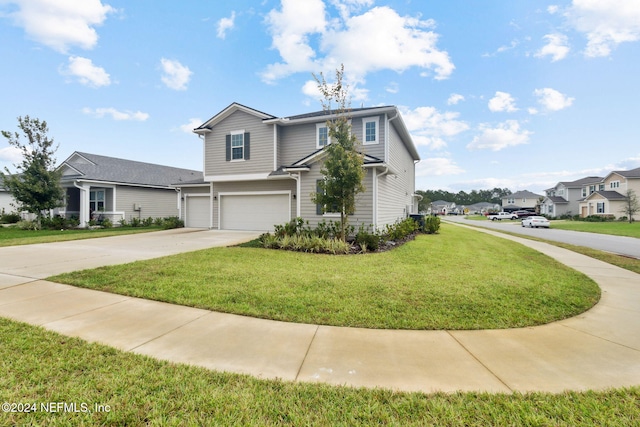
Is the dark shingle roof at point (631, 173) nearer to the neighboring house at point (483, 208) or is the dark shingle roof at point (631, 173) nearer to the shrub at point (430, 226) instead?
the shrub at point (430, 226)

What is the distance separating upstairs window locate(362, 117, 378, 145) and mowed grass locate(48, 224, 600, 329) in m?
7.31

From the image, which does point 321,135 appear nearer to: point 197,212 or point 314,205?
point 314,205

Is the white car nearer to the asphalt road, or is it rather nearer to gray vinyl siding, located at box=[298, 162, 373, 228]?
the asphalt road

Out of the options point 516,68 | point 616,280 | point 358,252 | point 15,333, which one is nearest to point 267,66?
point 358,252

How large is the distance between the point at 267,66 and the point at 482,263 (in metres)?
15.5

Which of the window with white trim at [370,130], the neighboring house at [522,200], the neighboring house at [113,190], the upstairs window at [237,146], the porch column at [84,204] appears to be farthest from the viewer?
the neighboring house at [522,200]

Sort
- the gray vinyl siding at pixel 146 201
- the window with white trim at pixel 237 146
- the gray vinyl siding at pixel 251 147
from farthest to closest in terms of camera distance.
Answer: the gray vinyl siding at pixel 146 201
the window with white trim at pixel 237 146
the gray vinyl siding at pixel 251 147

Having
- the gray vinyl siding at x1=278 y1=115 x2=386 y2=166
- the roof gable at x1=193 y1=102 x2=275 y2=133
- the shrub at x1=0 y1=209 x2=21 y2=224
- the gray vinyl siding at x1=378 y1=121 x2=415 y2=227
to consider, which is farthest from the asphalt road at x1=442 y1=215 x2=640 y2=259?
the shrub at x1=0 y1=209 x2=21 y2=224

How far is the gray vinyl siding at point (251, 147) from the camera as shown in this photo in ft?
50.9

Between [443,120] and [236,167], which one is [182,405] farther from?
[443,120]

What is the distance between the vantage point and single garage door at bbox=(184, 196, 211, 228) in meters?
18.2

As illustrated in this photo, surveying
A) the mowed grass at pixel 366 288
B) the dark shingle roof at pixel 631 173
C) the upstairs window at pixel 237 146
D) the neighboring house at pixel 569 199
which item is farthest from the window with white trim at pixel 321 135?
the neighboring house at pixel 569 199

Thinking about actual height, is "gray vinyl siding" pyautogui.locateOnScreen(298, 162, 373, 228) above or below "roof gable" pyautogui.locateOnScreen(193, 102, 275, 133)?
below

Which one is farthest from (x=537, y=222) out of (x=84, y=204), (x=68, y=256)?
(x=84, y=204)
